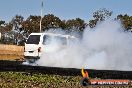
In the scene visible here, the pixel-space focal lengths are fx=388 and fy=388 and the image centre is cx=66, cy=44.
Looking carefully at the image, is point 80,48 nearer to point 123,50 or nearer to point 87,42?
point 87,42

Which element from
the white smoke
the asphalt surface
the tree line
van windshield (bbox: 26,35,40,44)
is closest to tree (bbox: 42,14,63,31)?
the tree line

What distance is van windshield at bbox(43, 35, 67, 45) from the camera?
23.7m

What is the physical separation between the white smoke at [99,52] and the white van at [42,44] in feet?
1.55

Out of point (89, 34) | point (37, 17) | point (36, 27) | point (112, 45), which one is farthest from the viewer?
point (37, 17)

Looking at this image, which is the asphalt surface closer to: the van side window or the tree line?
the van side window

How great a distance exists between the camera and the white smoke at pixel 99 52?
21141 millimetres

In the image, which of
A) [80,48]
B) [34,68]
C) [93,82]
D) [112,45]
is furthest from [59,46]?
[93,82]

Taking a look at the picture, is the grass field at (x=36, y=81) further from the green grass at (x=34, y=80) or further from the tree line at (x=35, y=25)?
the tree line at (x=35, y=25)

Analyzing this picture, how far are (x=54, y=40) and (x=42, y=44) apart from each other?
2.62 ft

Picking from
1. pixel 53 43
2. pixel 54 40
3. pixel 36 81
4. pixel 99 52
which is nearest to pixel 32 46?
pixel 54 40

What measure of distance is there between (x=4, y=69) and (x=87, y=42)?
896 cm

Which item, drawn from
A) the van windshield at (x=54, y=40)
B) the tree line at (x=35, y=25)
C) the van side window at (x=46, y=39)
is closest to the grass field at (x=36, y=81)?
the van windshield at (x=54, y=40)

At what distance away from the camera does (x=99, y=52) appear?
874 inches

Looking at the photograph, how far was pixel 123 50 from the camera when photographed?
21547mm
